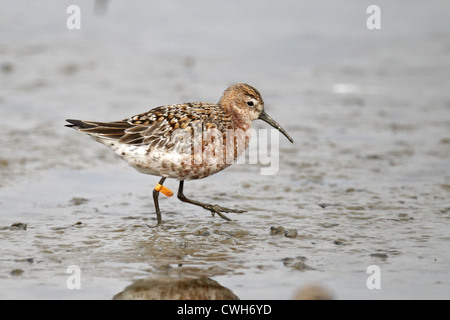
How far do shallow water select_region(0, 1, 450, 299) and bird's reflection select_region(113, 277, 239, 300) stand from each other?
0.06 m

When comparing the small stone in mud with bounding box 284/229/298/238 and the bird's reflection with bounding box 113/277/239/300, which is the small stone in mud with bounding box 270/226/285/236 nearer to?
the small stone in mud with bounding box 284/229/298/238

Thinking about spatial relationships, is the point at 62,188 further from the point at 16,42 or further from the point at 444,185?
the point at 16,42

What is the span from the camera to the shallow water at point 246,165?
22.0 ft

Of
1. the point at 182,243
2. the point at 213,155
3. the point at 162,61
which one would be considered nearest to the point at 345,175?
→ the point at 213,155

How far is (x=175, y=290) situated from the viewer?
20.1 ft

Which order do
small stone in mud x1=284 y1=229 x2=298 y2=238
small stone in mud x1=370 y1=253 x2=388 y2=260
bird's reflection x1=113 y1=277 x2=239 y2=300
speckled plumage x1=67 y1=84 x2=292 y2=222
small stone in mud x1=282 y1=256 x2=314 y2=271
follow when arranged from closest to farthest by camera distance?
1. bird's reflection x1=113 y1=277 x2=239 y2=300
2. small stone in mud x1=282 y1=256 x2=314 y2=271
3. small stone in mud x1=370 y1=253 x2=388 y2=260
4. small stone in mud x1=284 y1=229 x2=298 y2=238
5. speckled plumage x1=67 y1=84 x2=292 y2=222

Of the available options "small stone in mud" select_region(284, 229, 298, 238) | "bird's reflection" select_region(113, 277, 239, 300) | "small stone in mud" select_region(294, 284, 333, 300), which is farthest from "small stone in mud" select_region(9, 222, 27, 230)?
"small stone in mud" select_region(294, 284, 333, 300)

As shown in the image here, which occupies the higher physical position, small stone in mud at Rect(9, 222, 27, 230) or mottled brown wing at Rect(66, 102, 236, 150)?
mottled brown wing at Rect(66, 102, 236, 150)

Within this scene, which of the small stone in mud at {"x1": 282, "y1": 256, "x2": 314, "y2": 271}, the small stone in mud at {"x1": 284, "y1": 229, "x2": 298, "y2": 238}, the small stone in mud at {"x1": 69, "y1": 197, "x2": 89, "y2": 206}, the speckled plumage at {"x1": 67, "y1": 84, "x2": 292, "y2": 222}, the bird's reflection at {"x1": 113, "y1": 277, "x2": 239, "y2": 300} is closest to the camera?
the bird's reflection at {"x1": 113, "y1": 277, "x2": 239, "y2": 300}

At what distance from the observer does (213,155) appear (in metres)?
7.96

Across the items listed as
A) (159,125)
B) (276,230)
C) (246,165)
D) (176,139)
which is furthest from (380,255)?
(246,165)

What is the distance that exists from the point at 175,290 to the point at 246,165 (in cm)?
442

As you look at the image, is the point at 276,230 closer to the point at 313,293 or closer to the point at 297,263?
the point at 297,263

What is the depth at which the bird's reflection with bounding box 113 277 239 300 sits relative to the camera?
19.8ft
